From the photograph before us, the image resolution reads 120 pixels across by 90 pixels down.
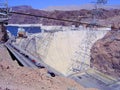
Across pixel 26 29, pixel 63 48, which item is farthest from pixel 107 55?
pixel 26 29

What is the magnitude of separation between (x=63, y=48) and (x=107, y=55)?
14.0 ft

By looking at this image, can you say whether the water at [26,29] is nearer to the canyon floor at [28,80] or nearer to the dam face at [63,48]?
the dam face at [63,48]

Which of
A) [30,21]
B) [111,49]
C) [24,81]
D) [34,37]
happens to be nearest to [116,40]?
[111,49]

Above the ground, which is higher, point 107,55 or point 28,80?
point 28,80

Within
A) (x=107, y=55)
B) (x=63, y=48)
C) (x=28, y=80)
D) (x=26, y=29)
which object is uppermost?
(x=28, y=80)

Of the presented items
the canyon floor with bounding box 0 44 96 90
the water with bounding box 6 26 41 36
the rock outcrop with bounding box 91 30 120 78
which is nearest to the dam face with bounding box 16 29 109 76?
the rock outcrop with bounding box 91 30 120 78

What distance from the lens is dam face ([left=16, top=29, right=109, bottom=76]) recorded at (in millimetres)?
18328

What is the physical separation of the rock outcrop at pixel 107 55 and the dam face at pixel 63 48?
897 mm

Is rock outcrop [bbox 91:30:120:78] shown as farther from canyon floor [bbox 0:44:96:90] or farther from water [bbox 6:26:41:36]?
canyon floor [bbox 0:44:96:90]

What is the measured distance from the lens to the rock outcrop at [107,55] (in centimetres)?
2103

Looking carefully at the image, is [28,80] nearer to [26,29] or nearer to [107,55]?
[107,55]

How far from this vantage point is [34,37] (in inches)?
736

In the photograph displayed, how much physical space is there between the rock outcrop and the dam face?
0.90 m

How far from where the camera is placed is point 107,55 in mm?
22031
